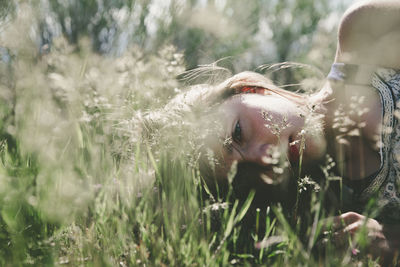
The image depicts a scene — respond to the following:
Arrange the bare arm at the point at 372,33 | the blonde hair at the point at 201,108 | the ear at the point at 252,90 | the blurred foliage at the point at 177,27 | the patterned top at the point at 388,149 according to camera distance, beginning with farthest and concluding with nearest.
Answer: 1. the blurred foliage at the point at 177,27
2. the ear at the point at 252,90
3. the bare arm at the point at 372,33
4. the patterned top at the point at 388,149
5. the blonde hair at the point at 201,108

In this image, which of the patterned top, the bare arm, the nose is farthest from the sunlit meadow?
Result: the bare arm

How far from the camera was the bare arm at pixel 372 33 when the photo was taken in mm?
1798

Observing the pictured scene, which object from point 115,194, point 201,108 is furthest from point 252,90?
point 115,194

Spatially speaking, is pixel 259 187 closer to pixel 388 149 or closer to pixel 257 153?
pixel 257 153

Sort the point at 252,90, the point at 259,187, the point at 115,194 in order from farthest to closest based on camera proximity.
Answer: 1. the point at 252,90
2. the point at 259,187
3. the point at 115,194

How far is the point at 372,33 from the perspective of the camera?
1.89 metres

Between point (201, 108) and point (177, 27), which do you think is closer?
point (201, 108)

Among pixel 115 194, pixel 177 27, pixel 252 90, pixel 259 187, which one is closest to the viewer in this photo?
pixel 115 194

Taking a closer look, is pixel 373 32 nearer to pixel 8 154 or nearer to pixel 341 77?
pixel 341 77

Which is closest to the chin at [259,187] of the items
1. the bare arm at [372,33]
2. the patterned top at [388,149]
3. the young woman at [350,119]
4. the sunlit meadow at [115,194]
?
the young woman at [350,119]

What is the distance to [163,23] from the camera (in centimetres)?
383

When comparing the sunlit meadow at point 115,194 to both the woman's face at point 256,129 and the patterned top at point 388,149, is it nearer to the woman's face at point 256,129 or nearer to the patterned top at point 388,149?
the woman's face at point 256,129

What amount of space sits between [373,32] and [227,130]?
3.42 ft

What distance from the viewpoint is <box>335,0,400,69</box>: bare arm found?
1.80 meters
